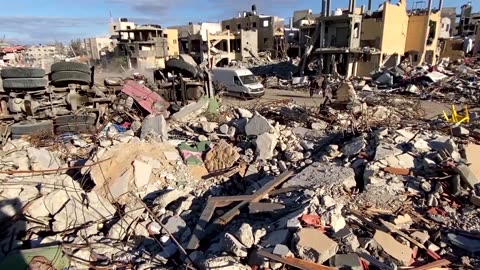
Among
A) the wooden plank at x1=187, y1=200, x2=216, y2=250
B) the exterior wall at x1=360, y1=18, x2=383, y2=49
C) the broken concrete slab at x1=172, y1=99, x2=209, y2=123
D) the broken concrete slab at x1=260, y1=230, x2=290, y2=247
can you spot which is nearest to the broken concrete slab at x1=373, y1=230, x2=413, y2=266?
the broken concrete slab at x1=260, y1=230, x2=290, y2=247

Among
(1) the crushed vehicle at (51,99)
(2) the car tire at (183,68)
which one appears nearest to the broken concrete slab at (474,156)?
(2) the car tire at (183,68)

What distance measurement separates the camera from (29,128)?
956 cm

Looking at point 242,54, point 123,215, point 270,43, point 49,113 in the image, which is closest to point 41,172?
point 123,215

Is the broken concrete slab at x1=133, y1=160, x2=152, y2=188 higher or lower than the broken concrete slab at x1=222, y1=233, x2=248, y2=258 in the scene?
higher

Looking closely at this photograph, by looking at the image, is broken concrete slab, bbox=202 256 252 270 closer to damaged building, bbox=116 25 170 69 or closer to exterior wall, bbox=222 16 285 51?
damaged building, bbox=116 25 170 69

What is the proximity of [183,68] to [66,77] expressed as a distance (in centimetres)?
457

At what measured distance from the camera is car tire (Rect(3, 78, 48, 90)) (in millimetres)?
9734

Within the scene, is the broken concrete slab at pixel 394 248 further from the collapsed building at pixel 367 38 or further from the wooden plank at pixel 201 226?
the collapsed building at pixel 367 38

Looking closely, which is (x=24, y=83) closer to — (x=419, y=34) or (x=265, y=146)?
(x=265, y=146)

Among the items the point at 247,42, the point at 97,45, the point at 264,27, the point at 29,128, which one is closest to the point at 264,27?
the point at 264,27

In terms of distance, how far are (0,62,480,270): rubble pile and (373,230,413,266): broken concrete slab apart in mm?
17

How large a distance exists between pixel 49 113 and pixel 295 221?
29.4 feet

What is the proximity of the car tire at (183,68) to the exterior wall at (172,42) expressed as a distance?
3394 cm

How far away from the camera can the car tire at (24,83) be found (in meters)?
9.73
